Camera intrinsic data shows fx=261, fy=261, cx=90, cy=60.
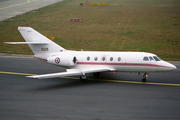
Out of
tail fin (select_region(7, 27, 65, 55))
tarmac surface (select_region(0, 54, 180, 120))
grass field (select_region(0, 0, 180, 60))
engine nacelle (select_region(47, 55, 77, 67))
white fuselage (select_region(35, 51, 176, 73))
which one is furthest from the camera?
grass field (select_region(0, 0, 180, 60))

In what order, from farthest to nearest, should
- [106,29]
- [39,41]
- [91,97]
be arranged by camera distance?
[106,29], [39,41], [91,97]

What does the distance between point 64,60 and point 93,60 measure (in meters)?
2.76

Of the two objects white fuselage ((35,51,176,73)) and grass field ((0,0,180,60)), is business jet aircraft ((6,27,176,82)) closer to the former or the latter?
white fuselage ((35,51,176,73))

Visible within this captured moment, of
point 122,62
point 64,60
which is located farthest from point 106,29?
point 122,62

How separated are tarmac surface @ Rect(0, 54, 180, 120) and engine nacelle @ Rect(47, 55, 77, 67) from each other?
1.63 m

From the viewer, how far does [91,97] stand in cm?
1964

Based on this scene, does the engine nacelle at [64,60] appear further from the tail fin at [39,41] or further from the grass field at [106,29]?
the grass field at [106,29]

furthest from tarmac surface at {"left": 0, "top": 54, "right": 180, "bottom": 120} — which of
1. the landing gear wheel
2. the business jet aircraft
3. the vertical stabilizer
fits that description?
the vertical stabilizer

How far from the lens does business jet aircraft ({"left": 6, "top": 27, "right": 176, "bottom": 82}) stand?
23.5 m

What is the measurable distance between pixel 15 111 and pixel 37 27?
137ft

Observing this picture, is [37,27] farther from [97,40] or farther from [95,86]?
[95,86]

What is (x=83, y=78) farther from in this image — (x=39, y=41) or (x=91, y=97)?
(x=39, y=41)

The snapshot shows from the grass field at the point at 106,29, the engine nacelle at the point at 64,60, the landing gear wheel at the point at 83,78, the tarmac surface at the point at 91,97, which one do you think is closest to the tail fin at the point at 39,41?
the engine nacelle at the point at 64,60

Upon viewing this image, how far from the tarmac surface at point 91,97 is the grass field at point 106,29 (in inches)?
511
